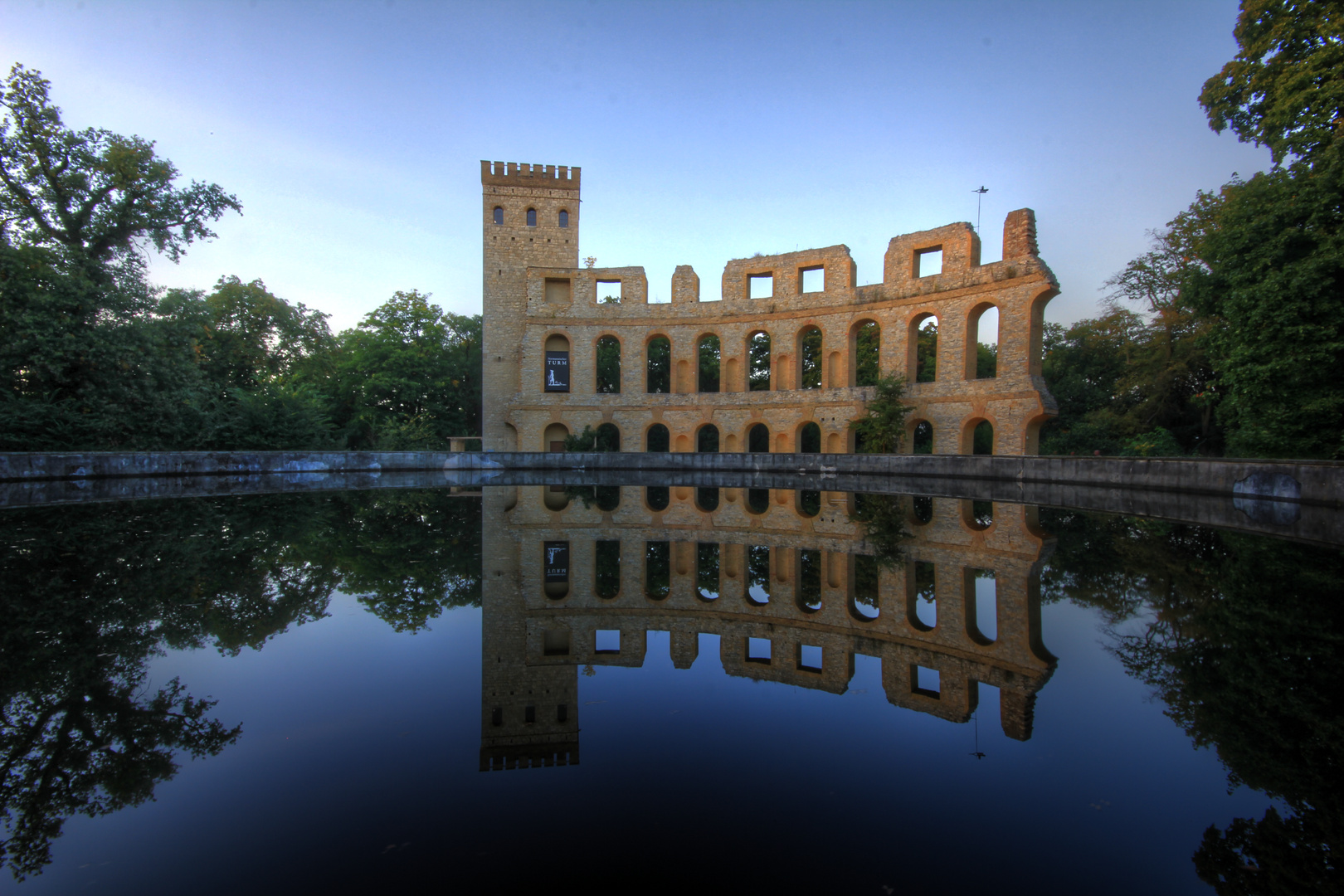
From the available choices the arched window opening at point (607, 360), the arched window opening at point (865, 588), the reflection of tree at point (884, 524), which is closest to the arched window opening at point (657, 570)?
the arched window opening at point (865, 588)

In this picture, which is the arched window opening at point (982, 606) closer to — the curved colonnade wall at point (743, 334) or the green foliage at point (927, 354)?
the curved colonnade wall at point (743, 334)

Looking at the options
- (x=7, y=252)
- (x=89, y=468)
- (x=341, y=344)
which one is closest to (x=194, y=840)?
(x=89, y=468)

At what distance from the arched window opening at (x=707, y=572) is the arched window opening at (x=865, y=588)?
950mm

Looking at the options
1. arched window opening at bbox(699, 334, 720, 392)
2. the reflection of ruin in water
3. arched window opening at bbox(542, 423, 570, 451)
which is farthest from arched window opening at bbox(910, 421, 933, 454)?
the reflection of ruin in water

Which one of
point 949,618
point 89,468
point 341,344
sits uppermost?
point 341,344

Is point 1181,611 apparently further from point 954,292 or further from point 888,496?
point 954,292

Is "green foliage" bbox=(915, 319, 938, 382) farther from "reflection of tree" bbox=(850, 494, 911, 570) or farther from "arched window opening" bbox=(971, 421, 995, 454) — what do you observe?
"reflection of tree" bbox=(850, 494, 911, 570)

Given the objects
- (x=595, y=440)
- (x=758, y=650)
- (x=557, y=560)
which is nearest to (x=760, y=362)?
(x=595, y=440)

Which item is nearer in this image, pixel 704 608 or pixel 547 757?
pixel 547 757

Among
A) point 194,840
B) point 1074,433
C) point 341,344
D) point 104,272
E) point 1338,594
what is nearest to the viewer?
point 194,840

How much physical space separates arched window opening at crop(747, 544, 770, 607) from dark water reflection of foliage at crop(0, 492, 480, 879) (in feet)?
6.29

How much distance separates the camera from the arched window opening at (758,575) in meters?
4.40

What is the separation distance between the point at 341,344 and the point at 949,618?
1777 inches

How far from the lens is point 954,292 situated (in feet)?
77.2
